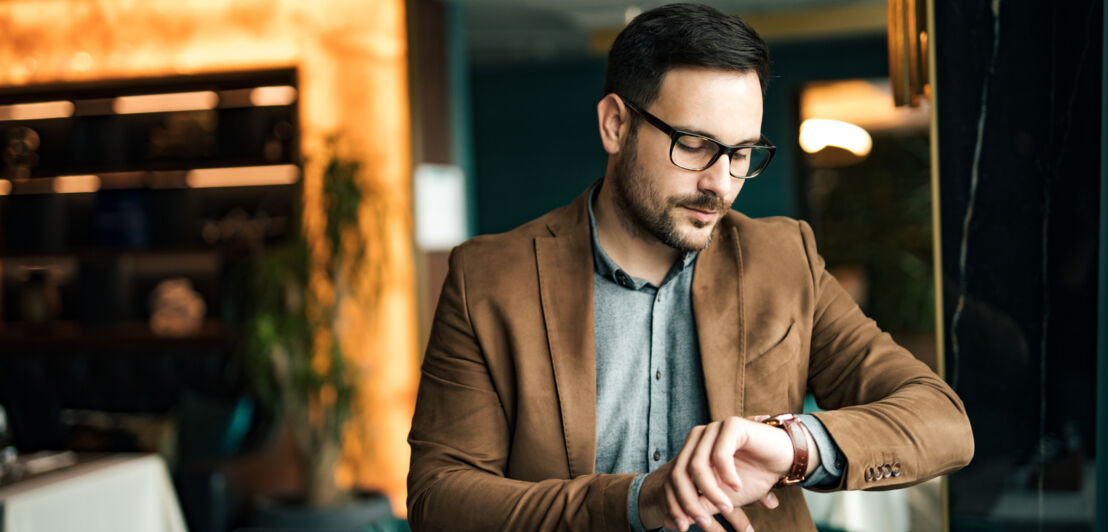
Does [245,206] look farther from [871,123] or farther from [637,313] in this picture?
[871,123]

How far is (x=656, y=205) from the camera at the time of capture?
55.7 inches

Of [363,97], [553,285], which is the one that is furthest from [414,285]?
[553,285]

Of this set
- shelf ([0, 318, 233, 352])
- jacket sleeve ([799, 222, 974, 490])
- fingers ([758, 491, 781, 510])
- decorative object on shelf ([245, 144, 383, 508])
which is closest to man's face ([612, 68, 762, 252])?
jacket sleeve ([799, 222, 974, 490])

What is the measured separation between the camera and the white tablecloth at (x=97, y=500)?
2.94 meters

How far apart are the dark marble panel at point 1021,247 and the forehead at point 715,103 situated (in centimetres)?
72

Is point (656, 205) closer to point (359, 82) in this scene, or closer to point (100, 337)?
point (359, 82)

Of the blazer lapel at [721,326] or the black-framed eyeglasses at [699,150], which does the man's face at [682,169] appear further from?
the blazer lapel at [721,326]

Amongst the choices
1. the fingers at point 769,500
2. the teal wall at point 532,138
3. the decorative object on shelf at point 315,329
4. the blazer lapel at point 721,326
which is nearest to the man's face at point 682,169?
the blazer lapel at point 721,326

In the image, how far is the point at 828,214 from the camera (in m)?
8.75

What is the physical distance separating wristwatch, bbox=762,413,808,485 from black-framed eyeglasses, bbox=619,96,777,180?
1.17 feet

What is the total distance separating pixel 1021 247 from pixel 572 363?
97 cm

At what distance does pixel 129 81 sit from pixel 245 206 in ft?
2.99

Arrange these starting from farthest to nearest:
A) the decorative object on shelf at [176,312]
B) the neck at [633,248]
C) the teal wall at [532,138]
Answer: the teal wall at [532,138], the decorative object on shelf at [176,312], the neck at [633,248]

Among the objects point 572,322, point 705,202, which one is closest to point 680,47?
point 705,202
